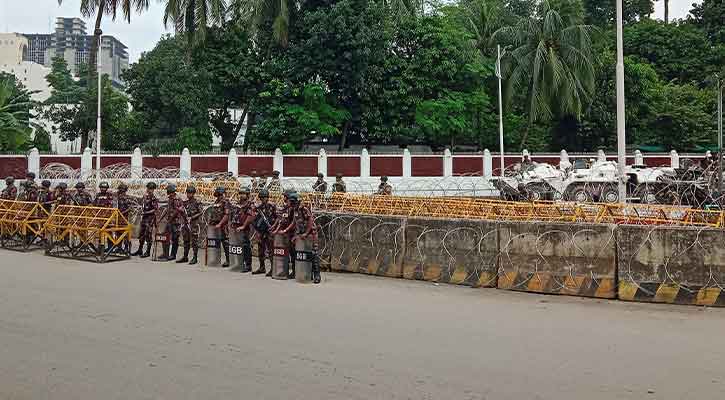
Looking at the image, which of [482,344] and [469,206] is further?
[469,206]

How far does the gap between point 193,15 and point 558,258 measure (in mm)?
34178

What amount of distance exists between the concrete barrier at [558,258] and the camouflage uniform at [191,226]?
7035mm

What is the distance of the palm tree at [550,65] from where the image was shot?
44.5 meters

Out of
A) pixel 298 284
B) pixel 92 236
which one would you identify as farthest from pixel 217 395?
pixel 92 236

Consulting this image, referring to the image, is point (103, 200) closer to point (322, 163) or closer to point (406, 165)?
point (322, 163)

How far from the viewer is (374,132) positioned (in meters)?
41.2

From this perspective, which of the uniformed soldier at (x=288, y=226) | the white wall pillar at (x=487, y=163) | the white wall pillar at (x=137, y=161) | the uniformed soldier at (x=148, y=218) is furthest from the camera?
the white wall pillar at (x=487, y=163)

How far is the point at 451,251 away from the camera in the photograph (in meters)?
11.9

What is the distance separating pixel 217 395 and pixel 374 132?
36024 millimetres

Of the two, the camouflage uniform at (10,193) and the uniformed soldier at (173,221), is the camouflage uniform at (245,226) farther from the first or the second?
the camouflage uniform at (10,193)

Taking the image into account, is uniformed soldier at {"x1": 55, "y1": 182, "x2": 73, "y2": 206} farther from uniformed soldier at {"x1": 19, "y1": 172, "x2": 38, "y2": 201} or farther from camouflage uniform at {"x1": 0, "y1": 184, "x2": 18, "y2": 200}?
camouflage uniform at {"x1": 0, "y1": 184, "x2": 18, "y2": 200}

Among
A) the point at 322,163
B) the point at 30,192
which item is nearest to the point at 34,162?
the point at 322,163

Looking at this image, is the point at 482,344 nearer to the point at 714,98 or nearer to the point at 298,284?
the point at 298,284

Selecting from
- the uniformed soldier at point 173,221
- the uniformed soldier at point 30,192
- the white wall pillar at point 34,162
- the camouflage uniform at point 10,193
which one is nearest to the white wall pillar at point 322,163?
the white wall pillar at point 34,162
